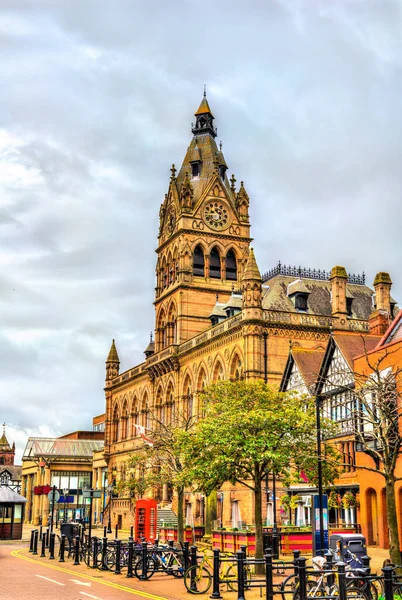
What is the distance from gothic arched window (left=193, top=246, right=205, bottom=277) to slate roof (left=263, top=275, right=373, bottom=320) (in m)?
9.14

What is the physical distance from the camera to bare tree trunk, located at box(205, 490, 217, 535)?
175 feet

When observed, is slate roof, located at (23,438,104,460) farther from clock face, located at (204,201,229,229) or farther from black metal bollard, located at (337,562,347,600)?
black metal bollard, located at (337,562,347,600)

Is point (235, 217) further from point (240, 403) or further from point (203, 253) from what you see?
point (240, 403)

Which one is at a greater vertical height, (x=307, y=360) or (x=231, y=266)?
(x=231, y=266)

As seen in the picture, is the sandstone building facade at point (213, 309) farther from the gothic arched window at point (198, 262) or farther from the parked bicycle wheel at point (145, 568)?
the parked bicycle wheel at point (145, 568)

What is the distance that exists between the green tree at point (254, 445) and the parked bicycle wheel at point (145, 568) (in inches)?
155

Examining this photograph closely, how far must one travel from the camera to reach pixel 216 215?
238 ft

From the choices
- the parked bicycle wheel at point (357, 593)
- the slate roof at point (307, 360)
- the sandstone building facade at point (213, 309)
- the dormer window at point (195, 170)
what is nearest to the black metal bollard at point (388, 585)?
the parked bicycle wheel at point (357, 593)

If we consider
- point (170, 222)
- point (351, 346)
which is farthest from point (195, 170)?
point (351, 346)

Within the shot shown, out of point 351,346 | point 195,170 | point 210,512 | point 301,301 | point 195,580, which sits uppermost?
point 195,170

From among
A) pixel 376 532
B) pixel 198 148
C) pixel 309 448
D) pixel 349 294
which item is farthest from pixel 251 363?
pixel 198 148

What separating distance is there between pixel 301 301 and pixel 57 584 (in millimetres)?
39841

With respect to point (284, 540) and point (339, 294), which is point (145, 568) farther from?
point (339, 294)

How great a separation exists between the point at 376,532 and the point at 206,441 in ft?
42.0
